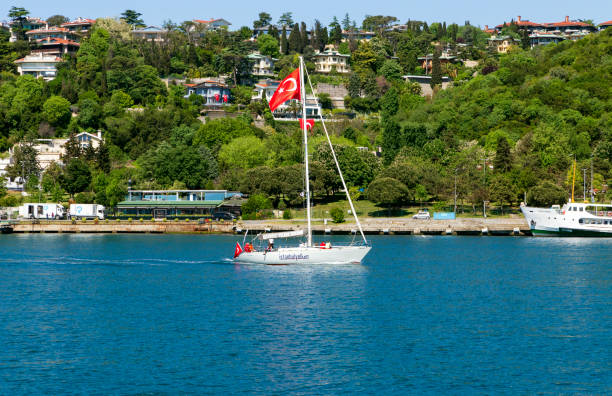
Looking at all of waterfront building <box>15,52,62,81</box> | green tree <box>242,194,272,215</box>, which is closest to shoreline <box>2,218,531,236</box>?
green tree <box>242,194,272,215</box>

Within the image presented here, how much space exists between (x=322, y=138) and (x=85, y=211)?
50.8 metres

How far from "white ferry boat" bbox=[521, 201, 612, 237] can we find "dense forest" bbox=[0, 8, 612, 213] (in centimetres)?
760

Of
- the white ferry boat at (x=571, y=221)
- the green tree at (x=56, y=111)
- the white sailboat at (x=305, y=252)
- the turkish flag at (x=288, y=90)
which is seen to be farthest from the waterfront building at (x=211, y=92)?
the turkish flag at (x=288, y=90)

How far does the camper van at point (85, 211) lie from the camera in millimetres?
124250

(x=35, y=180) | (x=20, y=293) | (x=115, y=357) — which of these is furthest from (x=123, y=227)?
(x=115, y=357)

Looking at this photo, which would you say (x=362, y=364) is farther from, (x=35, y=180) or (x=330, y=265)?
(x=35, y=180)

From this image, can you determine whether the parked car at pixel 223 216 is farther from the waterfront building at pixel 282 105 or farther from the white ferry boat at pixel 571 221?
the waterfront building at pixel 282 105

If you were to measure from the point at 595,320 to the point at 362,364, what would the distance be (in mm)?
18065

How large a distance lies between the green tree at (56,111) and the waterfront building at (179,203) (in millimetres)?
46261

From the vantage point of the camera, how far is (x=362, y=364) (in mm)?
38750

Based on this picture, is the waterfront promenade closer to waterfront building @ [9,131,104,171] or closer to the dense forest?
the dense forest

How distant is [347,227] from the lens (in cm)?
10856

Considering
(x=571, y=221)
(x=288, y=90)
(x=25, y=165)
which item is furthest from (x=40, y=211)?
(x=571, y=221)

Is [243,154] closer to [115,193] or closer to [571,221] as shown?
[115,193]
